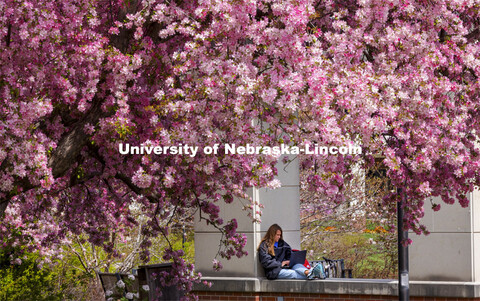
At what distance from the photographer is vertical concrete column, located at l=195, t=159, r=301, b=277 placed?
1418 cm

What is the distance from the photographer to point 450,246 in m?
13.0

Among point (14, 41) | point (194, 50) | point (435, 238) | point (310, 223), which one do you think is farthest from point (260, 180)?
point (310, 223)

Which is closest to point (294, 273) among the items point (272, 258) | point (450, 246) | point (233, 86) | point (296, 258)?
point (296, 258)

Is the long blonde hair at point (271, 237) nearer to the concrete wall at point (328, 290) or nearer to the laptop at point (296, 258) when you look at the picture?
the laptop at point (296, 258)

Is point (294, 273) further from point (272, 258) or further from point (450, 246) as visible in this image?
point (450, 246)

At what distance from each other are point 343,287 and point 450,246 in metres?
1.89

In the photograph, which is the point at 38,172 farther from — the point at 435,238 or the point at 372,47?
the point at 435,238

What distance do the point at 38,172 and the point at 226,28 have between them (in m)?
2.05

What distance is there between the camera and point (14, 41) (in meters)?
7.43

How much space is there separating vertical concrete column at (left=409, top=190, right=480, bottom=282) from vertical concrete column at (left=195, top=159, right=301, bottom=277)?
251cm

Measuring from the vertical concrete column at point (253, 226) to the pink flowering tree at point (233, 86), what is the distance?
528cm

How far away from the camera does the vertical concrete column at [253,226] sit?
46.5ft

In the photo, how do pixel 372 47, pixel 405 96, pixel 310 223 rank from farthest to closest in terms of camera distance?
1. pixel 310 223
2. pixel 372 47
3. pixel 405 96

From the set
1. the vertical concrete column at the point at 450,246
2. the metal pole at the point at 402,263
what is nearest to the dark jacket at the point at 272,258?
the vertical concrete column at the point at 450,246
